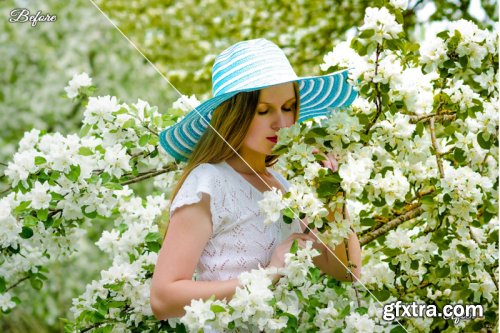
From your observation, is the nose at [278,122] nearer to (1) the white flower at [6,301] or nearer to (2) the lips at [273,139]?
(2) the lips at [273,139]

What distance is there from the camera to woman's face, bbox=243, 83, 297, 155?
1202mm

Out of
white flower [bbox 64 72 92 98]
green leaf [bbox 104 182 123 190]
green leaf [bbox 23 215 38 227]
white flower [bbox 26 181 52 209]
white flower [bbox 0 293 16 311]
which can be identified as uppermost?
white flower [bbox 64 72 92 98]

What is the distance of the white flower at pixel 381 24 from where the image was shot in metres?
1.19

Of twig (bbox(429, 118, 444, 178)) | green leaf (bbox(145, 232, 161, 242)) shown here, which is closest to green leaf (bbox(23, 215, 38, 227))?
green leaf (bbox(145, 232, 161, 242))

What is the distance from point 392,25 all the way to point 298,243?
0.39 meters

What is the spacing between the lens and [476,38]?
1.39 m

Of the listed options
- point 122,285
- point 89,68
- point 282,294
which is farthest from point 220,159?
point 89,68

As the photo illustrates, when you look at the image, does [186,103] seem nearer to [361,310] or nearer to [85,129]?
[85,129]

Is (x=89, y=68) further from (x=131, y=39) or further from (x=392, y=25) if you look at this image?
(x=392, y=25)

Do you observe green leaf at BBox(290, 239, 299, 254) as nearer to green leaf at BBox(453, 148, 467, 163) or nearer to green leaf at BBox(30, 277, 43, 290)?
green leaf at BBox(453, 148, 467, 163)

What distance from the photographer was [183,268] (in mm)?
1116

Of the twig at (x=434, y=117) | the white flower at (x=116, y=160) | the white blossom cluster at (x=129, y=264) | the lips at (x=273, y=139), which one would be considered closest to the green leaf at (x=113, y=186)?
the white flower at (x=116, y=160)

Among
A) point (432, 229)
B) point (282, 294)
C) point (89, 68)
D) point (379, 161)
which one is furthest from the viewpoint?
point (89, 68)

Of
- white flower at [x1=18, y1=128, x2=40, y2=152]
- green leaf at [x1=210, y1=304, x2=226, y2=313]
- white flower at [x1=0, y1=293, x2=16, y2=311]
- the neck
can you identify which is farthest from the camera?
white flower at [x1=0, y1=293, x2=16, y2=311]
